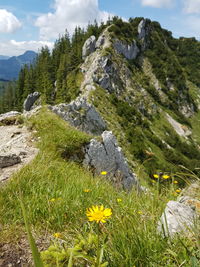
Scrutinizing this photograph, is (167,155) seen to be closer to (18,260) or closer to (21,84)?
(21,84)

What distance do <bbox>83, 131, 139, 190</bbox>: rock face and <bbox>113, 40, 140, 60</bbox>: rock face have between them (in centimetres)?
7697

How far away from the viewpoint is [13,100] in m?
88.1

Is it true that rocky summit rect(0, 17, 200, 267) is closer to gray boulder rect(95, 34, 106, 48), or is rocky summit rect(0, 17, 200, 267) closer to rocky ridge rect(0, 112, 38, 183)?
rocky ridge rect(0, 112, 38, 183)

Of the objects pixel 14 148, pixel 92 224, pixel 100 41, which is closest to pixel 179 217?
pixel 92 224

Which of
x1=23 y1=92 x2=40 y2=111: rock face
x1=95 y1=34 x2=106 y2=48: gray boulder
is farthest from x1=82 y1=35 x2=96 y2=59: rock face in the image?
x1=23 y1=92 x2=40 y2=111: rock face

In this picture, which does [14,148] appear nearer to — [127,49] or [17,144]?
[17,144]

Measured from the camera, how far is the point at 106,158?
12.7 meters

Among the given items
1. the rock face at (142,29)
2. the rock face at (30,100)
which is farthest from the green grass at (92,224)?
the rock face at (142,29)

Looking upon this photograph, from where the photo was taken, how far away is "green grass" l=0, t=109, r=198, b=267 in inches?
79.5

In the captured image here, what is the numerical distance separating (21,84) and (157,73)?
53.2 m

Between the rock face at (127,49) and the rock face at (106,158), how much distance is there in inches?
3030

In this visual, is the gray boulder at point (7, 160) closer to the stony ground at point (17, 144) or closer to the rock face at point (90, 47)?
the stony ground at point (17, 144)

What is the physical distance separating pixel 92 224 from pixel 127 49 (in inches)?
3754

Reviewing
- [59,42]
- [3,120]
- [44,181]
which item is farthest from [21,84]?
[44,181]
